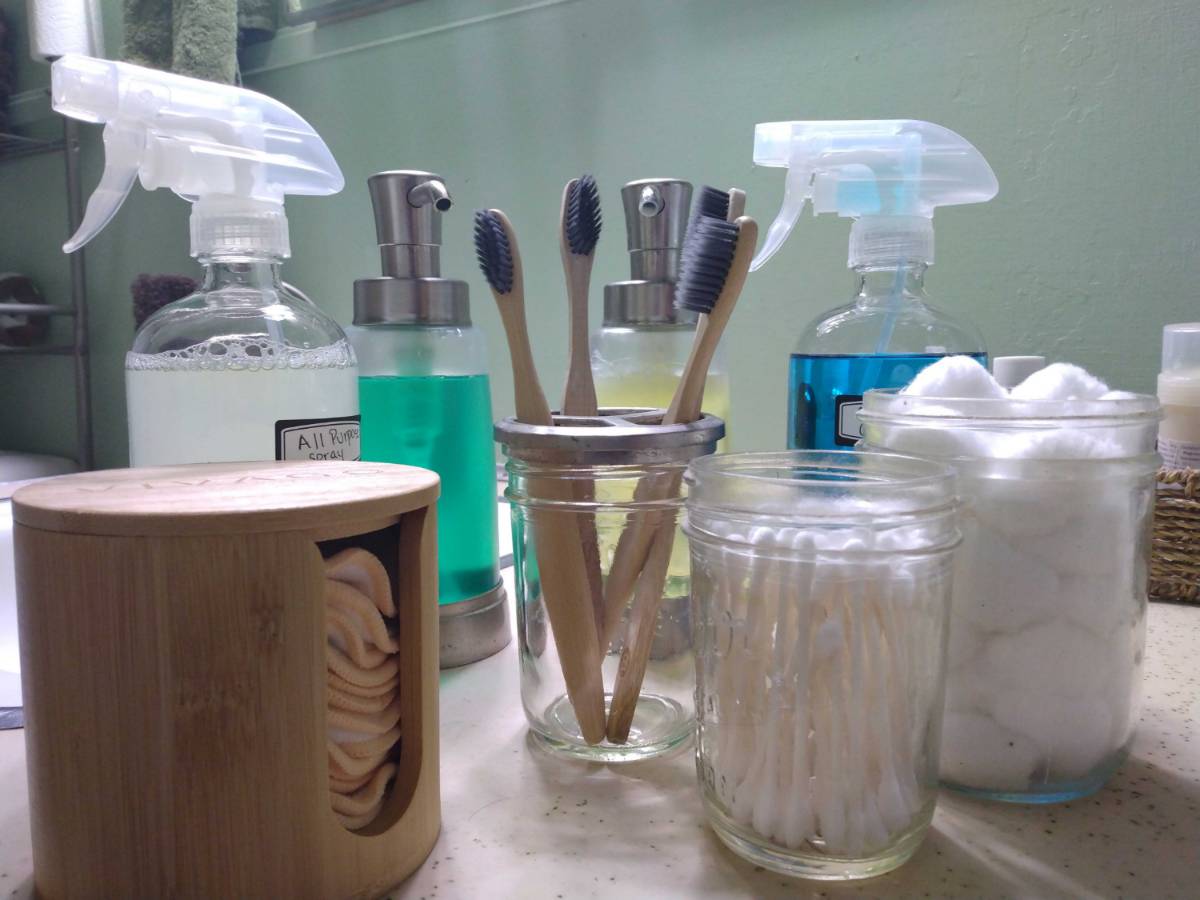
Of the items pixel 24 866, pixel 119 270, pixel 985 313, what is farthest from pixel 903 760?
pixel 119 270

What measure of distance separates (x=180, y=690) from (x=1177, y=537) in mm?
539

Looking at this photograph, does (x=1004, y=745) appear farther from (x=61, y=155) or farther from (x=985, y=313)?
(x=61, y=155)

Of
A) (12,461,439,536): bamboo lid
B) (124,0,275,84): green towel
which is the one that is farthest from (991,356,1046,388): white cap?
(124,0,275,84): green towel

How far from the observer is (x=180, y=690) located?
0.68 ft

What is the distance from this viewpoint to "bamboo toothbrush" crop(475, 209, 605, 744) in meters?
0.32

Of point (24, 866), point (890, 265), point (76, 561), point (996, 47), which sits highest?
point (996, 47)

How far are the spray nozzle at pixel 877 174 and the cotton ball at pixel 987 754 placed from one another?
24 centimetres

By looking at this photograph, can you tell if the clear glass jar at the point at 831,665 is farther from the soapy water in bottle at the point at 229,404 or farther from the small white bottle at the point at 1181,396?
the small white bottle at the point at 1181,396

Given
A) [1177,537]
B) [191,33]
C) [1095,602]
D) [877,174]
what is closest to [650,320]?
[877,174]

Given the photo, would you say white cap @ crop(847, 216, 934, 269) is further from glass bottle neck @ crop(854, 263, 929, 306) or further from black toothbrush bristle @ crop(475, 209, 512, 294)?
black toothbrush bristle @ crop(475, 209, 512, 294)

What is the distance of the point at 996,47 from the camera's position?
603 mm

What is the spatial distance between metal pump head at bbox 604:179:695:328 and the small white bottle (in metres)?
0.30

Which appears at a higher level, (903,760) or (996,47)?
(996,47)

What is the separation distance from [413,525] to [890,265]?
0.32 m
